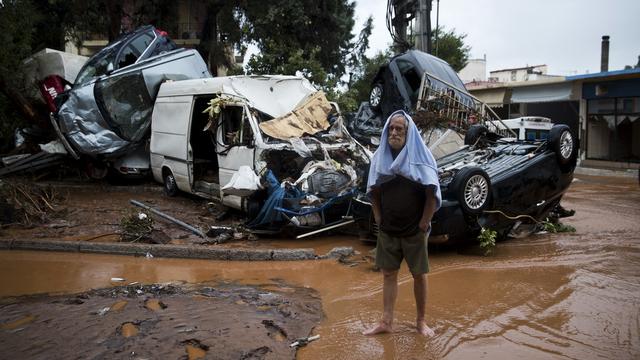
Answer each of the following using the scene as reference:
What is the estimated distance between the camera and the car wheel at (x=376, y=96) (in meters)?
12.0

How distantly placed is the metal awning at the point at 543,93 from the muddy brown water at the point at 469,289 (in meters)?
15.9

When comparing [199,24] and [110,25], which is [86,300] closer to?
[110,25]

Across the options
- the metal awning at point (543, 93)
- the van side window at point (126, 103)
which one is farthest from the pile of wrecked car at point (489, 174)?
the metal awning at point (543, 93)

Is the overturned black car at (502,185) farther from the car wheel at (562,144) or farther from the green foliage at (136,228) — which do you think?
the green foliage at (136,228)

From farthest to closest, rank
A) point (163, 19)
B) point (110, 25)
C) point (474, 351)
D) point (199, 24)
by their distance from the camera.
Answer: point (199, 24) → point (163, 19) → point (110, 25) → point (474, 351)

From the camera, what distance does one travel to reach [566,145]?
284 inches

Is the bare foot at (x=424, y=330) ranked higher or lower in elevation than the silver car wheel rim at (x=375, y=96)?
lower

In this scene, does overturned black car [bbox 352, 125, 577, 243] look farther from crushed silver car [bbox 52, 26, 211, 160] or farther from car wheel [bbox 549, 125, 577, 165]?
crushed silver car [bbox 52, 26, 211, 160]

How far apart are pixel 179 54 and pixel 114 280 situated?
7697 millimetres

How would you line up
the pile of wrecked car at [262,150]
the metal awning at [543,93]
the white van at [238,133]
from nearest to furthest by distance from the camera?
the pile of wrecked car at [262,150] → the white van at [238,133] → the metal awning at [543,93]

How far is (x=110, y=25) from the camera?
49.5 ft

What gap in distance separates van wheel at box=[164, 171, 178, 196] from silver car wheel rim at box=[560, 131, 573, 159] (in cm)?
697

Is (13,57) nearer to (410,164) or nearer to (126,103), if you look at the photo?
→ (126,103)

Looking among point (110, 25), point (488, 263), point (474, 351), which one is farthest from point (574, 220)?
point (110, 25)
